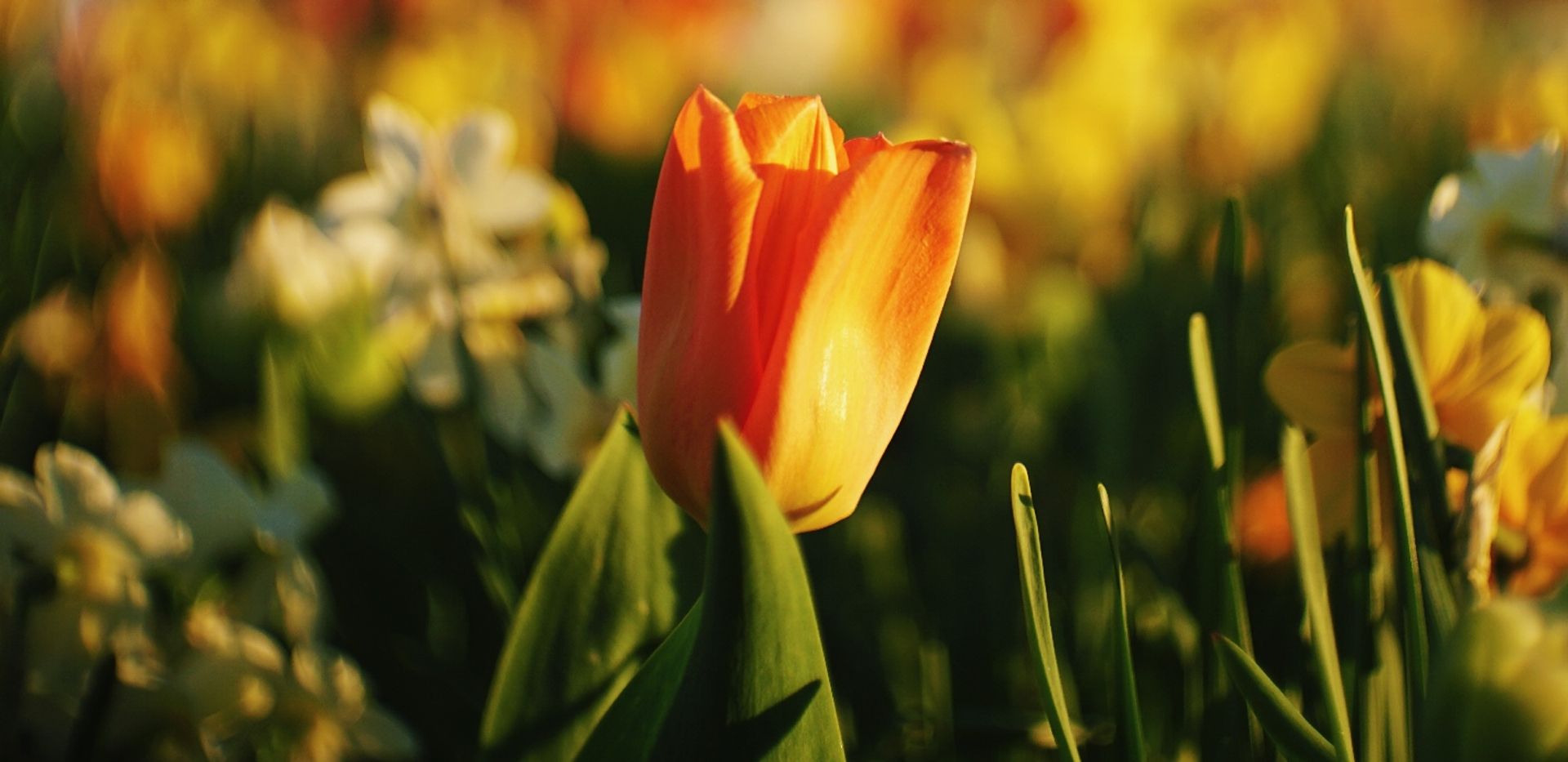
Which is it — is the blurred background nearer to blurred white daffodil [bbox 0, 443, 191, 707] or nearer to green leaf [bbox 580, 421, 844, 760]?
blurred white daffodil [bbox 0, 443, 191, 707]

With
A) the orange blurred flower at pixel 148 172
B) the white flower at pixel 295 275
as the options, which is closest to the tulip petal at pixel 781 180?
the white flower at pixel 295 275

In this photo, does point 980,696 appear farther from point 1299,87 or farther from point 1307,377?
point 1299,87

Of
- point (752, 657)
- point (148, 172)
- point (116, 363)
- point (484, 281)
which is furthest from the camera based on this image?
point (148, 172)

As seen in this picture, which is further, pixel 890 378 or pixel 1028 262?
pixel 1028 262

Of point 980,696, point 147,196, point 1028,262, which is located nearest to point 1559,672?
point 980,696

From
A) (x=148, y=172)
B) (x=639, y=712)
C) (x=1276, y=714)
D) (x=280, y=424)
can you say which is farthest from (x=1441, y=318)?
(x=148, y=172)

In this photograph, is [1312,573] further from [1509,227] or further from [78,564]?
[78,564]

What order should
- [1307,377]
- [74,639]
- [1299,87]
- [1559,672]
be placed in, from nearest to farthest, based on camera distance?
[1559,672], [1307,377], [74,639], [1299,87]
